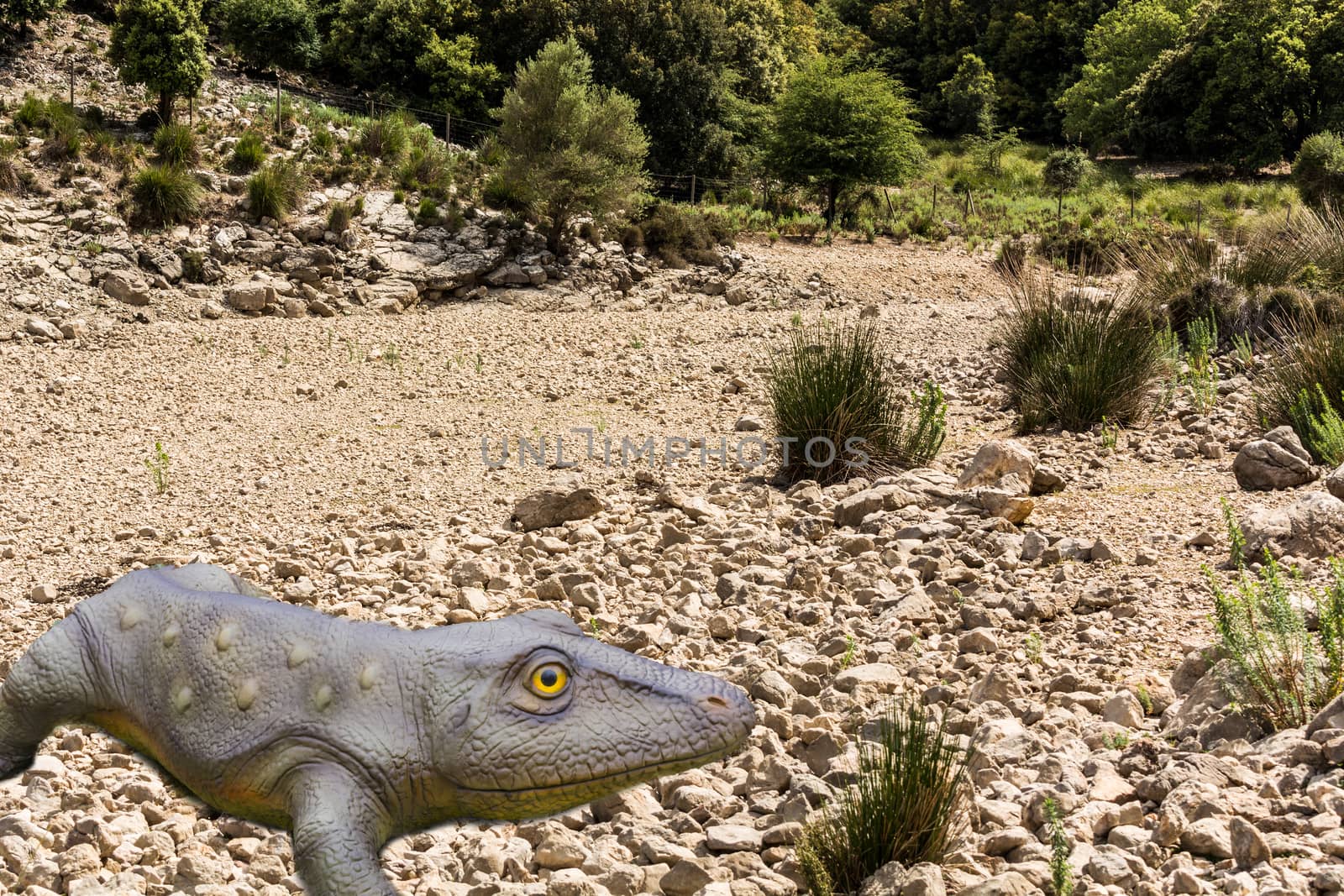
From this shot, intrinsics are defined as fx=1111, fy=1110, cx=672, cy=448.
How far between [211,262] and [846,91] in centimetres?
1485

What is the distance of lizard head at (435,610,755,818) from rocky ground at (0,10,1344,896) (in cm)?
10

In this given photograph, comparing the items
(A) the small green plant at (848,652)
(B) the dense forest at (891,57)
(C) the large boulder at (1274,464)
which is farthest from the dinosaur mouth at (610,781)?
(B) the dense forest at (891,57)

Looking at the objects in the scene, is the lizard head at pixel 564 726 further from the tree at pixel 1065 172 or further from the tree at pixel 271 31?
the tree at pixel 1065 172

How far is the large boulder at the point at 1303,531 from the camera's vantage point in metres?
Answer: 4.47

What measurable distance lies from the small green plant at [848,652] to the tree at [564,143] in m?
15.5

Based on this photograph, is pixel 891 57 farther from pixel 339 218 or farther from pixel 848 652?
pixel 848 652

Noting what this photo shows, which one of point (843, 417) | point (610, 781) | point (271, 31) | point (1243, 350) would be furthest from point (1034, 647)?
point (271, 31)

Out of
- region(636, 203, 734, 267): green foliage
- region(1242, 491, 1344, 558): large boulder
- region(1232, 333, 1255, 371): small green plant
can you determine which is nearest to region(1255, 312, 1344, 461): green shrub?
region(1232, 333, 1255, 371): small green plant

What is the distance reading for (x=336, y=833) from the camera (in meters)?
1.01

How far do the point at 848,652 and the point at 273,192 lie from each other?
615 inches

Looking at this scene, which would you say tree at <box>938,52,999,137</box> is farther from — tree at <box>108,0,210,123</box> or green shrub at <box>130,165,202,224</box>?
green shrub at <box>130,165,202,224</box>

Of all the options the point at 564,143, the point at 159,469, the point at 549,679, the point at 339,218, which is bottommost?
the point at 159,469

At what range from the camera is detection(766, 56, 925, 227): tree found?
2481 cm

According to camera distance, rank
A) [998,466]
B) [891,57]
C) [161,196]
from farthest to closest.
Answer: [891,57] < [161,196] < [998,466]
